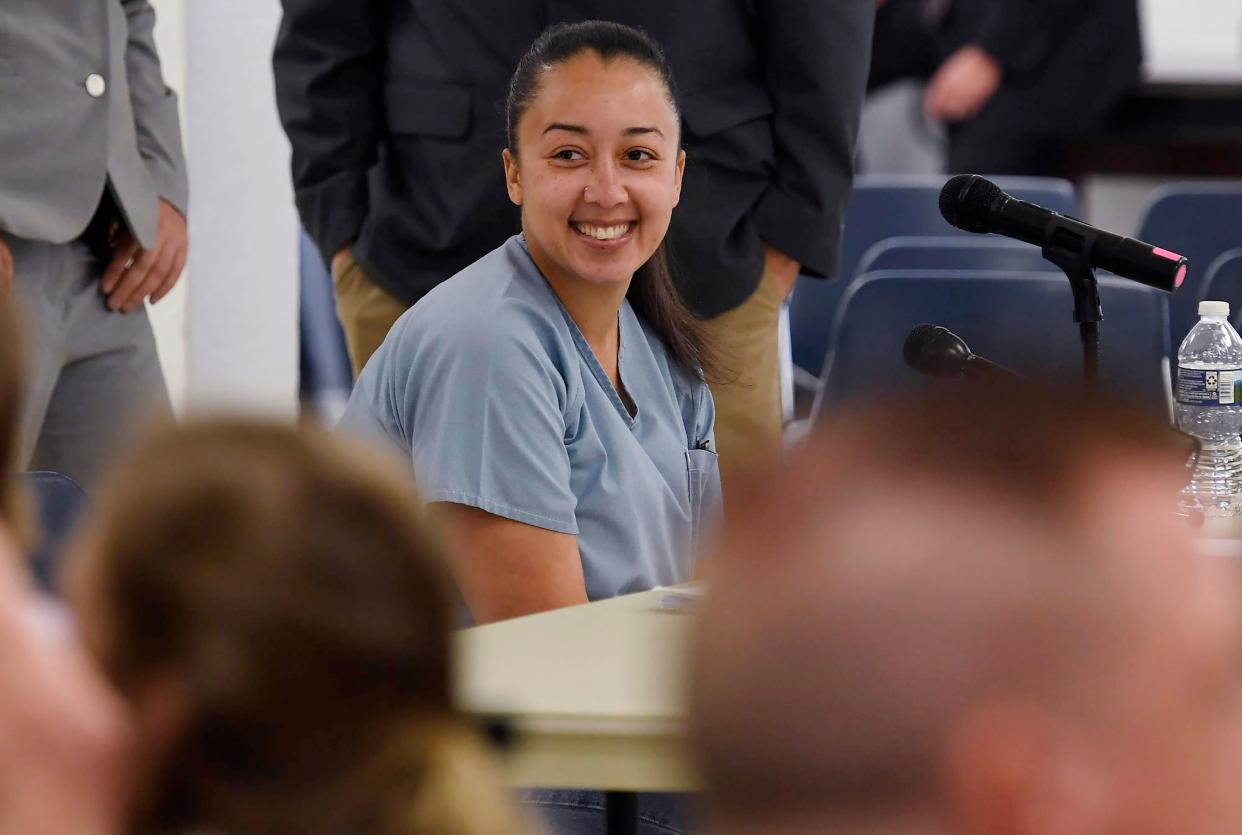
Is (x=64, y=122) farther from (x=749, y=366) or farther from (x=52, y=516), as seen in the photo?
(x=52, y=516)

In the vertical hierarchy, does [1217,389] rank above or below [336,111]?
below

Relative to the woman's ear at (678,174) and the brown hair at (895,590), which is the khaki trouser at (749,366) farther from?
the brown hair at (895,590)

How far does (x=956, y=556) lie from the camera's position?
0.43m

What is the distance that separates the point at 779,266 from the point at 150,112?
3.12 ft

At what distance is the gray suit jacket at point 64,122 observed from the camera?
2.19 meters

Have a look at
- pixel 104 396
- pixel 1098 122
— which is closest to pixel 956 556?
pixel 104 396

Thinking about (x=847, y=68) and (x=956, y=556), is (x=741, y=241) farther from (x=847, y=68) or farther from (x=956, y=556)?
(x=956, y=556)

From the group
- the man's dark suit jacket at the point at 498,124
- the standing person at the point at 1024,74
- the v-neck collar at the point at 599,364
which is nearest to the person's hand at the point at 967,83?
the standing person at the point at 1024,74

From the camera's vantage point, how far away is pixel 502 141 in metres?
2.50

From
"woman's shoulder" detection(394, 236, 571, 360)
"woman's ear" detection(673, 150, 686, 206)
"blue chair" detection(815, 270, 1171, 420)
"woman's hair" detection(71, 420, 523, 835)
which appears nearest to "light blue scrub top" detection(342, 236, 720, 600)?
"woman's shoulder" detection(394, 236, 571, 360)

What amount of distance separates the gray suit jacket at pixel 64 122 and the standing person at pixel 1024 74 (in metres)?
3.42

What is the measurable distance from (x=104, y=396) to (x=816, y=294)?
6.15 feet

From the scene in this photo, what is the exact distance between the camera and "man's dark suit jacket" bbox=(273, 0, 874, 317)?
2523 mm

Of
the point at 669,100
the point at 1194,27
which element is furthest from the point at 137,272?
the point at 1194,27
